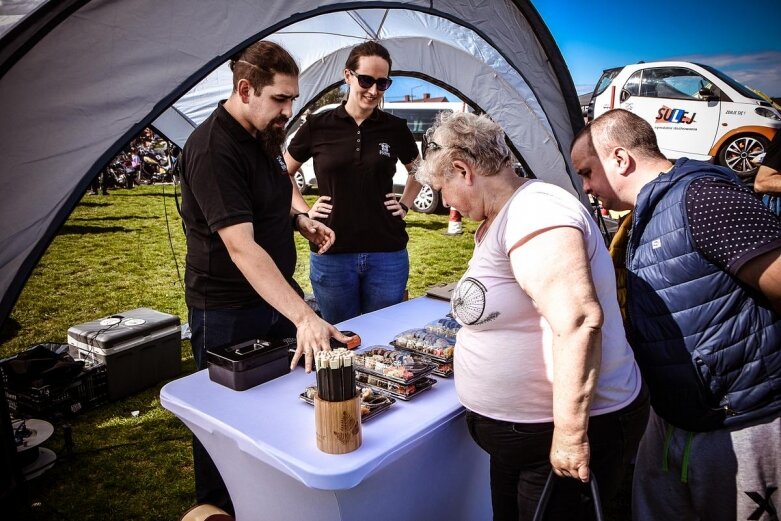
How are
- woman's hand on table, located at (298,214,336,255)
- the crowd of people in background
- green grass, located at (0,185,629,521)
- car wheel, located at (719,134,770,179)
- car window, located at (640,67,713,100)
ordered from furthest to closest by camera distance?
1. the crowd of people in background
2. car window, located at (640,67,713,100)
3. car wheel, located at (719,134,770,179)
4. green grass, located at (0,185,629,521)
5. woman's hand on table, located at (298,214,336,255)

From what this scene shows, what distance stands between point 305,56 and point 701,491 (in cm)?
356

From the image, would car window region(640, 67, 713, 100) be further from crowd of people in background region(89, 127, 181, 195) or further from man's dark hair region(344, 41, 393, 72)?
crowd of people in background region(89, 127, 181, 195)

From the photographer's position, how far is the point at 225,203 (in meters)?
1.79

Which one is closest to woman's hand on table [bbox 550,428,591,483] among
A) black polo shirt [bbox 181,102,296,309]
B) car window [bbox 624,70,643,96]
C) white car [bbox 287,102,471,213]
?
black polo shirt [bbox 181,102,296,309]

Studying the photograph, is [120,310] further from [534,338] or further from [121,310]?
[534,338]

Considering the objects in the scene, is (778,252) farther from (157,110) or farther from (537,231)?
(157,110)

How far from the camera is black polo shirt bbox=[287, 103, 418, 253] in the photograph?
2.80 m

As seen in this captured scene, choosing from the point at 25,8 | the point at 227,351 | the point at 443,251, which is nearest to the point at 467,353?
the point at 227,351

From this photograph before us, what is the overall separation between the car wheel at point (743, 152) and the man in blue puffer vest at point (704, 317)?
28.4ft

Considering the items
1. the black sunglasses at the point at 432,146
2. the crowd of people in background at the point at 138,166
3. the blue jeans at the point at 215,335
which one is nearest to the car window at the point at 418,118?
the crowd of people in background at the point at 138,166

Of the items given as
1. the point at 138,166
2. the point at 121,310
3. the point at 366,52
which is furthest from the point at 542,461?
the point at 138,166

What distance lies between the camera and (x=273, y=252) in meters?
2.13

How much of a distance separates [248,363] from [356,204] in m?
1.33

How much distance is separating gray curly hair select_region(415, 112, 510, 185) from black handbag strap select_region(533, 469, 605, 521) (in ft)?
2.71
